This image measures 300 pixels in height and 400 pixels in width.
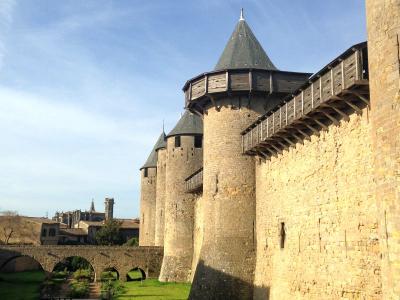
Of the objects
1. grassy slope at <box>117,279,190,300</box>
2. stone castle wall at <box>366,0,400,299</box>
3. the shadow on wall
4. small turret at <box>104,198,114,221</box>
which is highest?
small turret at <box>104,198,114,221</box>

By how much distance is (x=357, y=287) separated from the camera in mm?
11555

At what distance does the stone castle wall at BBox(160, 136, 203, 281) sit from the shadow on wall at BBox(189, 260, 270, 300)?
9954mm

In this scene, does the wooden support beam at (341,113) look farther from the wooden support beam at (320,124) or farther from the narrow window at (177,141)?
the narrow window at (177,141)

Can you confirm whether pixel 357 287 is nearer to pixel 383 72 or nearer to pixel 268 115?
pixel 383 72

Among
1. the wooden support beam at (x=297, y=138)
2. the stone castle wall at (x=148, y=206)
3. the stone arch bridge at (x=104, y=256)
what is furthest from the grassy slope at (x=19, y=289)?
the wooden support beam at (x=297, y=138)

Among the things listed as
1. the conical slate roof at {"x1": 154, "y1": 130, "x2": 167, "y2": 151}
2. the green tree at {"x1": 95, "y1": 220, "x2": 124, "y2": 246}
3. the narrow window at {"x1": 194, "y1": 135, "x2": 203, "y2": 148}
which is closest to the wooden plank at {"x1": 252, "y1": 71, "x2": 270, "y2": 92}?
the narrow window at {"x1": 194, "y1": 135, "x2": 203, "y2": 148}

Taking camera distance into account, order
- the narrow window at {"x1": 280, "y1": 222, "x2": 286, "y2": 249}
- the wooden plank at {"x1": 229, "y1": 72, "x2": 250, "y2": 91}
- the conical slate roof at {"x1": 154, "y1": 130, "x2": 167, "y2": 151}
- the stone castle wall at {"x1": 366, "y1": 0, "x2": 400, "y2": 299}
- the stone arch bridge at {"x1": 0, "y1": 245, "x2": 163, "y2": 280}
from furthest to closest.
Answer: the conical slate roof at {"x1": 154, "y1": 130, "x2": 167, "y2": 151}, the stone arch bridge at {"x1": 0, "y1": 245, "x2": 163, "y2": 280}, the wooden plank at {"x1": 229, "y1": 72, "x2": 250, "y2": 91}, the narrow window at {"x1": 280, "y1": 222, "x2": 286, "y2": 249}, the stone castle wall at {"x1": 366, "y1": 0, "x2": 400, "y2": 299}

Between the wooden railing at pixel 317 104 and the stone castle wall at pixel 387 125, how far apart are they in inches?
54.3

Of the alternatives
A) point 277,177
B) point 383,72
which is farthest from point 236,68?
point 383,72

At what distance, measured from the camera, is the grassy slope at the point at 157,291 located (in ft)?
79.7

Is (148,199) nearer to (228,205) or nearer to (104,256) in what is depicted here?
(104,256)

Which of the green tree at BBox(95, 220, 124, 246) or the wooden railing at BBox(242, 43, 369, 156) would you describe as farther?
the green tree at BBox(95, 220, 124, 246)

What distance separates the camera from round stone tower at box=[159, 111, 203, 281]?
1176 inches

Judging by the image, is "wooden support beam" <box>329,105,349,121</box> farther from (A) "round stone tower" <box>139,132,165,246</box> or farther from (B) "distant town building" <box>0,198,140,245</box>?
(B) "distant town building" <box>0,198,140,245</box>
